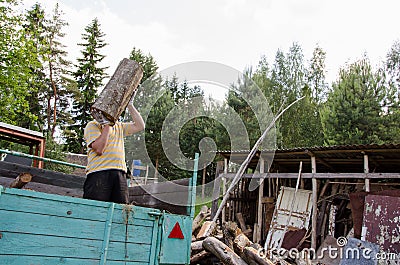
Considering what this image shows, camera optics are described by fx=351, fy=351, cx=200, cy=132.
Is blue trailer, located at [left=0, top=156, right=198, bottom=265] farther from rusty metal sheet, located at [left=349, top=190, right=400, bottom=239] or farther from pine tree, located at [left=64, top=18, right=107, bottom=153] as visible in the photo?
pine tree, located at [left=64, top=18, right=107, bottom=153]

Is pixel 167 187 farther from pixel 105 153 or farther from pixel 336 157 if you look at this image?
pixel 336 157

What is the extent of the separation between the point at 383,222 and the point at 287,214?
3334 millimetres

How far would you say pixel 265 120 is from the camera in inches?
773

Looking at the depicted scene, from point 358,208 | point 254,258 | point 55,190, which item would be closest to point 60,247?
point 55,190

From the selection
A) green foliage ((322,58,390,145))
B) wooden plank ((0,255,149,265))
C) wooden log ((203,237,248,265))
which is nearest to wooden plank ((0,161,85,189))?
wooden plank ((0,255,149,265))

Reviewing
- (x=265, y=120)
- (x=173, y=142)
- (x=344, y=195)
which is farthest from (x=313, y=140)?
(x=344, y=195)

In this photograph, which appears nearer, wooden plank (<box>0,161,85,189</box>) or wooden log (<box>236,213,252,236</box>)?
wooden plank (<box>0,161,85,189</box>)

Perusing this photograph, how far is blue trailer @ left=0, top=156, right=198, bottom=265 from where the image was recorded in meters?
1.92

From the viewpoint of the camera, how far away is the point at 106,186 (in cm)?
293

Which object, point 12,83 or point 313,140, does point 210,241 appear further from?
point 313,140

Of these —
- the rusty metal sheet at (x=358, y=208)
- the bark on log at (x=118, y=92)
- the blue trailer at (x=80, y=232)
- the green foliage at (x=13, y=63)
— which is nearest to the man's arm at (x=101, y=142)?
the bark on log at (x=118, y=92)

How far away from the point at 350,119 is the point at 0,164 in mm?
17068

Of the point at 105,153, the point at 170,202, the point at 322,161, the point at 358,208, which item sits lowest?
the point at 358,208

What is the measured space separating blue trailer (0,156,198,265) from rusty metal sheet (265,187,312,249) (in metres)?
7.63
